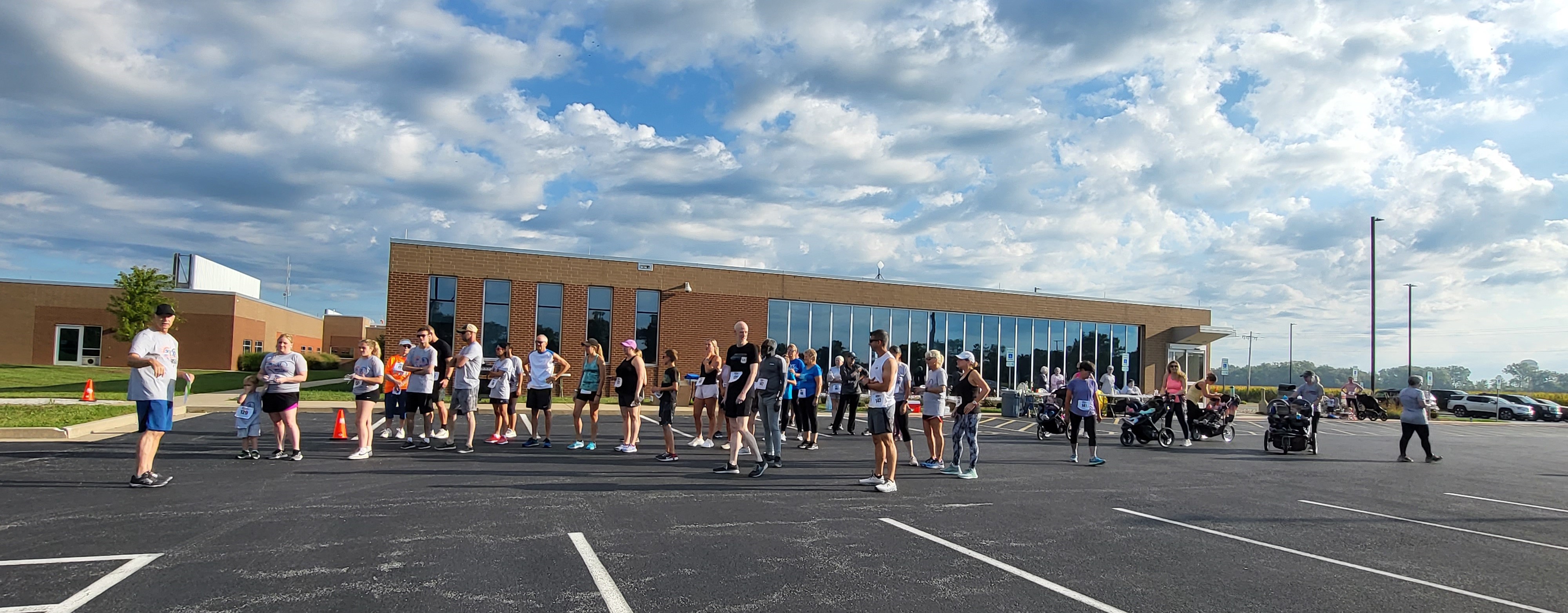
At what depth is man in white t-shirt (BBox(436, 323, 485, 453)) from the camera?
11609mm

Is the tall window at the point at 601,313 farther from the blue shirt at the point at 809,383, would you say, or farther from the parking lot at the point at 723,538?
the parking lot at the point at 723,538

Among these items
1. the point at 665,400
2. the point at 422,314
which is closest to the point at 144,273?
the point at 422,314

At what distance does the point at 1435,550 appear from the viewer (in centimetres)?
718

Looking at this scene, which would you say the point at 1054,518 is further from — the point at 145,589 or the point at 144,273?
the point at 144,273

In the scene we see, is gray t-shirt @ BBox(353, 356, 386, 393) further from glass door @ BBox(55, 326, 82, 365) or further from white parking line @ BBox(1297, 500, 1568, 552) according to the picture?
glass door @ BBox(55, 326, 82, 365)

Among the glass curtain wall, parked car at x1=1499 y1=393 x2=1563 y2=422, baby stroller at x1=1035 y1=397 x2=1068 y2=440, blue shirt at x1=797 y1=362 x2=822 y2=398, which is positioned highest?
the glass curtain wall

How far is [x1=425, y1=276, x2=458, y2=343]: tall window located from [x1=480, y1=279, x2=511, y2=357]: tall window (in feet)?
2.93

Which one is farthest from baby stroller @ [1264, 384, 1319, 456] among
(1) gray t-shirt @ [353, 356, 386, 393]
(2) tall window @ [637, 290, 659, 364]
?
(2) tall window @ [637, 290, 659, 364]

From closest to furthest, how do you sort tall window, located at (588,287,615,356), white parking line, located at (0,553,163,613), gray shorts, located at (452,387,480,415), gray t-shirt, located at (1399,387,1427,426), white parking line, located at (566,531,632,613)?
white parking line, located at (0,553,163,613) < white parking line, located at (566,531,632,613) < gray shorts, located at (452,387,480,415) < gray t-shirt, located at (1399,387,1427,426) < tall window, located at (588,287,615,356)

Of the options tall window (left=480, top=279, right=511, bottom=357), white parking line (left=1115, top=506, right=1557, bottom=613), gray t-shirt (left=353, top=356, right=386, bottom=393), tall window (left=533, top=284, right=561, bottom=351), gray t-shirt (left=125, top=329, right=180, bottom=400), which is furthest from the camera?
tall window (left=533, top=284, right=561, bottom=351)

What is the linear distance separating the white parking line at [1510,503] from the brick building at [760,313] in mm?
21936

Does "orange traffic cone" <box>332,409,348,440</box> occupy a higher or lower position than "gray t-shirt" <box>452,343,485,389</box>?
lower

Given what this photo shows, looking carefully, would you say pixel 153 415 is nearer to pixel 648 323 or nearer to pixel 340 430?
pixel 340 430

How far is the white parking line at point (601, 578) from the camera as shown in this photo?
191 inches
